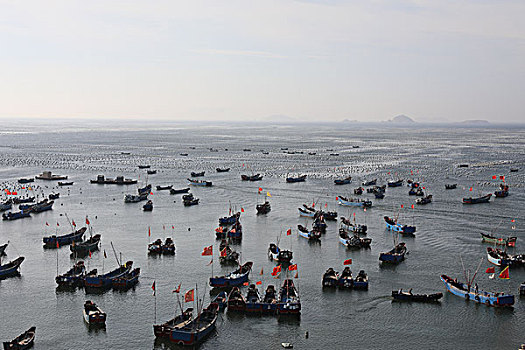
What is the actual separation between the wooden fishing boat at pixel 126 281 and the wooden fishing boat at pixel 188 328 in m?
9.89

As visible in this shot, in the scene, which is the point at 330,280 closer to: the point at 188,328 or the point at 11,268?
the point at 188,328

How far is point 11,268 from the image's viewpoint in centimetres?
5153

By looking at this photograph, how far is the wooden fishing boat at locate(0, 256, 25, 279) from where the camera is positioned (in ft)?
167

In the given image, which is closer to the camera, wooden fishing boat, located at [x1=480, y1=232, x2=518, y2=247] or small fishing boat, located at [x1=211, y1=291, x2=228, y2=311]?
small fishing boat, located at [x1=211, y1=291, x2=228, y2=311]

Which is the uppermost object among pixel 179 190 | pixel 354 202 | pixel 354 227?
pixel 354 202

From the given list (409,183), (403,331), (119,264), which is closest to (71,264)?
(119,264)

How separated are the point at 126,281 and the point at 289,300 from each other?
1500cm

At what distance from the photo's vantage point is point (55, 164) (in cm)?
14988

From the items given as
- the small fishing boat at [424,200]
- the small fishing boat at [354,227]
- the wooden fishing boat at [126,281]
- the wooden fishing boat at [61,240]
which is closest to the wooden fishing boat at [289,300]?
the wooden fishing boat at [126,281]

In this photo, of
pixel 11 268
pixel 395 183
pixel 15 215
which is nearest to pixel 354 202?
pixel 395 183

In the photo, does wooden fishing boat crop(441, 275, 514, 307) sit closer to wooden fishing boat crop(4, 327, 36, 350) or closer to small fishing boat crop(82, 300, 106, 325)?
small fishing boat crop(82, 300, 106, 325)

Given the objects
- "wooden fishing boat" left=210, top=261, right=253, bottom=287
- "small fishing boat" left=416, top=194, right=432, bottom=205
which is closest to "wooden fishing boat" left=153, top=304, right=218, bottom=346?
"wooden fishing boat" left=210, top=261, right=253, bottom=287

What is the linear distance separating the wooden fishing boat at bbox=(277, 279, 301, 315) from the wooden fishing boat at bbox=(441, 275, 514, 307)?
13521 millimetres

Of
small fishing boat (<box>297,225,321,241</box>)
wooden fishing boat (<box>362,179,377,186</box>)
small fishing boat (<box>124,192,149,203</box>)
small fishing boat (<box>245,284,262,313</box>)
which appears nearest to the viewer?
small fishing boat (<box>245,284,262,313</box>)
